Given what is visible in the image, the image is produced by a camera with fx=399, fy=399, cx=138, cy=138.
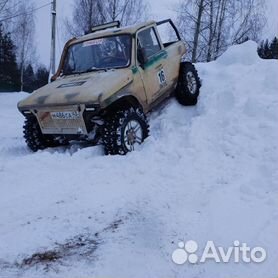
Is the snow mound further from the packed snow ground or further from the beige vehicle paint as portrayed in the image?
the beige vehicle paint

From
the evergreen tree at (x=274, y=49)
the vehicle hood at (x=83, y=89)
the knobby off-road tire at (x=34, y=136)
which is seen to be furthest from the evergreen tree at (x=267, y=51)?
the knobby off-road tire at (x=34, y=136)

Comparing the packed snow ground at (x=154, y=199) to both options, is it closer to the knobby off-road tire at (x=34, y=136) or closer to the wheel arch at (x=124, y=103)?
the knobby off-road tire at (x=34, y=136)

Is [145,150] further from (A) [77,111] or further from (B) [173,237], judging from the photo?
(B) [173,237]

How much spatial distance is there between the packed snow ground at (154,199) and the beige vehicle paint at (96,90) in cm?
50

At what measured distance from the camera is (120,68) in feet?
21.1

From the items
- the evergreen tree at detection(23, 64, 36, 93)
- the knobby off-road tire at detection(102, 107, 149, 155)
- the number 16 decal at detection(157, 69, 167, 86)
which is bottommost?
the evergreen tree at detection(23, 64, 36, 93)

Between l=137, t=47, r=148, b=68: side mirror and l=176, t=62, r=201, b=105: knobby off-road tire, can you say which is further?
l=176, t=62, r=201, b=105: knobby off-road tire

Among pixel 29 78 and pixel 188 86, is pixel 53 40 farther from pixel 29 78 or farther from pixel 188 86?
pixel 29 78

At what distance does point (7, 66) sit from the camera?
34.6 metres

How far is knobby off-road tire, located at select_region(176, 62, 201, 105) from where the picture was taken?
771 centimetres

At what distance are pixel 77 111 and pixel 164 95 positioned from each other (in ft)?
7.43

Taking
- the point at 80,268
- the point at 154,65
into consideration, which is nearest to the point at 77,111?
the point at 154,65

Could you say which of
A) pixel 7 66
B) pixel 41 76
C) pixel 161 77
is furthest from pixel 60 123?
pixel 41 76

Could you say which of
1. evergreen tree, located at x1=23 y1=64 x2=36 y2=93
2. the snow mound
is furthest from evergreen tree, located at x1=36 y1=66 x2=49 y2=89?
the snow mound
